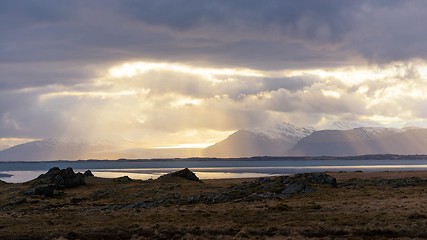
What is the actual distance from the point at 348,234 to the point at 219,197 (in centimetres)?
2812

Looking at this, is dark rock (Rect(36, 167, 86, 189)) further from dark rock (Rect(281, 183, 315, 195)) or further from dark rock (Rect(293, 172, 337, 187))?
dark rock (Rect(281, 183, 315, 195))

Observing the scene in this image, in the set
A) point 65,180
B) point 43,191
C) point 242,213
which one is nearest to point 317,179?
point 242,213

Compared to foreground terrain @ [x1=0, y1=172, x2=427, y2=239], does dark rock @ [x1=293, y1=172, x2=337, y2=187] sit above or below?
above

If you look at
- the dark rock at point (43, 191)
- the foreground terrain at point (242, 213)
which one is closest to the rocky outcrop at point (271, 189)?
the foreground terrain at point (242, 213)

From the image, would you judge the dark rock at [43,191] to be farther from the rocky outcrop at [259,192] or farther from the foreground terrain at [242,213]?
the rocky outcrop at [259,192]

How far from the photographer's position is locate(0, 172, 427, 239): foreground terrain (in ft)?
141

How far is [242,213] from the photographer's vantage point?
53.5m

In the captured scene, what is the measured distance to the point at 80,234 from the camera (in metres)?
45.8

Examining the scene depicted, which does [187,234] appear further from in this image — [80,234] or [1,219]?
[1,219]

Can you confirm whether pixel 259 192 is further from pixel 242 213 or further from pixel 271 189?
pixel 242 213

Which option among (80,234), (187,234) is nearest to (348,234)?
(187,234)

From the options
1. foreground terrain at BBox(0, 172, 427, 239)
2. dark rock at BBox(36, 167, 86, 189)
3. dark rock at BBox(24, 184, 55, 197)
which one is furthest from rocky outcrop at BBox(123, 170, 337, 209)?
dark rock at BBox(36, 167, 86, 189)

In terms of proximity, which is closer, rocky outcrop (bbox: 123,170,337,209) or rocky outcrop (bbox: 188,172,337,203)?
rocky outcrop (bbox: 123,170,337,209)

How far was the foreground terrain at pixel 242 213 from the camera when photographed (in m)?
43.0
